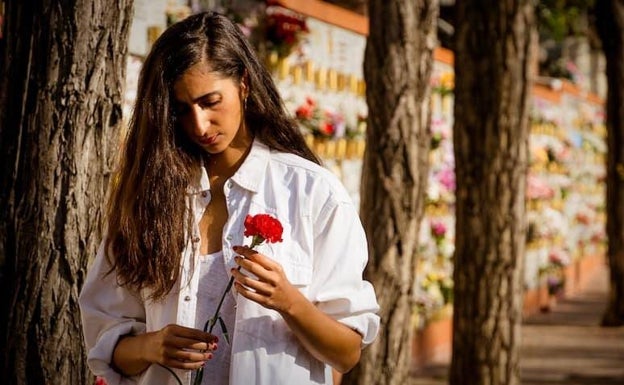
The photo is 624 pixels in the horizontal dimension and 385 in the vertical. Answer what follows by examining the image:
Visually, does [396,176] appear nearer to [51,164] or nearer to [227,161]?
[51,164]

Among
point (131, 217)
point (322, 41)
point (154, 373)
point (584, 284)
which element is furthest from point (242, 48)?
point (584, 284)

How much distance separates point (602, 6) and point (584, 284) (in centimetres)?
724

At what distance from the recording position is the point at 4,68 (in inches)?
163

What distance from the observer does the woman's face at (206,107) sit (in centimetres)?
321

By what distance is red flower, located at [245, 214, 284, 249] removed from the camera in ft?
9.83

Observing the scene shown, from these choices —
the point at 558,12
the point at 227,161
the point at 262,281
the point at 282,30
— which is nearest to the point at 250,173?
the point at 227,161

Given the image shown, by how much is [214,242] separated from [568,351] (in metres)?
10.4

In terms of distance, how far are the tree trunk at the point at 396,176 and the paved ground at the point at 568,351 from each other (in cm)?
439

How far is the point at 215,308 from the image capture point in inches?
125

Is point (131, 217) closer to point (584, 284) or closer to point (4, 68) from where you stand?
point (4, 68)

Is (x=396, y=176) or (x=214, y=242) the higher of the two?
(x=396, y=176)

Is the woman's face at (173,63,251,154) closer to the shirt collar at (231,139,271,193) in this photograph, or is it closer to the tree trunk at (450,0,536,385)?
the shirt collar at (231,139,271,193)

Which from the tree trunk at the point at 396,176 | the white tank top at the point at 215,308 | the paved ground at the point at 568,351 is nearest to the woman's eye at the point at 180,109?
the white tank top at the point at 215,308

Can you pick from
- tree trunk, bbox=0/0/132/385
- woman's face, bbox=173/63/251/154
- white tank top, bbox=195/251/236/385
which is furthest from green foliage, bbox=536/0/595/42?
white tank top, bbox=195/251/236/385
